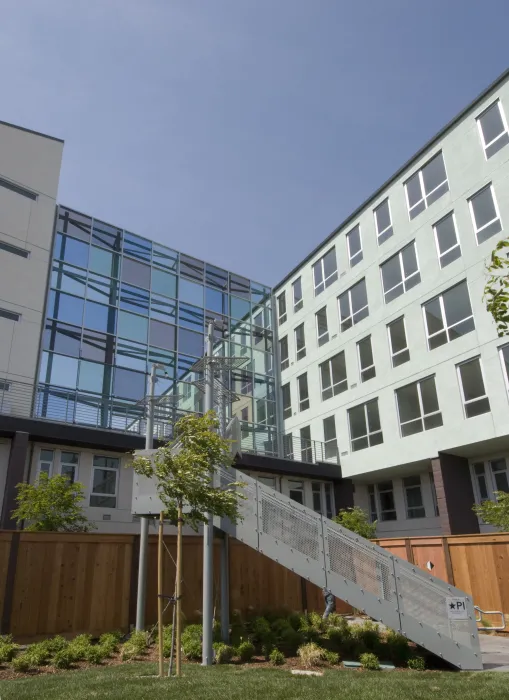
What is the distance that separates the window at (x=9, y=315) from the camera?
21.2m

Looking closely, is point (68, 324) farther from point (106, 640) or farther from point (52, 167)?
point (106, 640)

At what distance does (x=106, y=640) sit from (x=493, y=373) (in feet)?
49.5

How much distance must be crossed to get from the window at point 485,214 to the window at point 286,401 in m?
14.2

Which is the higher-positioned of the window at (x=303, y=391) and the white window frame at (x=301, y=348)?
the white window frame at (x=301, y=348)

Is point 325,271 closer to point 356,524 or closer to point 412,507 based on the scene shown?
point 412,507

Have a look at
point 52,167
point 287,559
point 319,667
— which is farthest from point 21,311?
point 319,667

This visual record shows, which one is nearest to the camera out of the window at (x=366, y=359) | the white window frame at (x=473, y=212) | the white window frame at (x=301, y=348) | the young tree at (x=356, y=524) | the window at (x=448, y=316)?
the young tree at (x=356, y=524)

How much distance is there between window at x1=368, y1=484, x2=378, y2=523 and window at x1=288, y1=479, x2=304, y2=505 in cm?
357

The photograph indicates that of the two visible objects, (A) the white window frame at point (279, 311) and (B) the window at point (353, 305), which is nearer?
(B) the window at point (353, 305)

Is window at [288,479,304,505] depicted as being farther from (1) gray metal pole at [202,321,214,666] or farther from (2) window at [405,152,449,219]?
(1) gray metal pole at [202,321,214,666]

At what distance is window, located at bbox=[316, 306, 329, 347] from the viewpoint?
94.1 feet

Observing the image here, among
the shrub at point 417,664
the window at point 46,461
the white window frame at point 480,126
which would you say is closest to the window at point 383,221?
the white window frame at point 480,126

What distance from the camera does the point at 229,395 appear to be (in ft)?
45.8

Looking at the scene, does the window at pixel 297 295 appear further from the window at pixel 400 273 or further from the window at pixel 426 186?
the window at pixel 426 186
